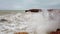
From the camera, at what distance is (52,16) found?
104cm

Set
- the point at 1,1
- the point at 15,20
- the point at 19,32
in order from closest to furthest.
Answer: the point at 19,32
the point at 15,20
the point at 1,1

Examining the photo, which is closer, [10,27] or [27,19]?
[10,27]

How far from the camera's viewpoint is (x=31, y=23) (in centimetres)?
96

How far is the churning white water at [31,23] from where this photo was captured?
871 mm

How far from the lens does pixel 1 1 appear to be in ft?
3.79

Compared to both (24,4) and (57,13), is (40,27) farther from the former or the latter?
(24,4)

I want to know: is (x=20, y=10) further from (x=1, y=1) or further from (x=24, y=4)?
(x=1, y=1)

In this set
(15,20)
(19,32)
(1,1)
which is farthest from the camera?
(1,1)

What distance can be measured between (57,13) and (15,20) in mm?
375

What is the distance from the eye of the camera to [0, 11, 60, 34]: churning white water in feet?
2.86

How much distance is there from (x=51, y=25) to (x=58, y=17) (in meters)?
0.14

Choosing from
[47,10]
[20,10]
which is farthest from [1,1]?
[47,10]

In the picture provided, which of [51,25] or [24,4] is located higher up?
[24,4]

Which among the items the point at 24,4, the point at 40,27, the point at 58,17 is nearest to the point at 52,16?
the point at 58,17
